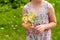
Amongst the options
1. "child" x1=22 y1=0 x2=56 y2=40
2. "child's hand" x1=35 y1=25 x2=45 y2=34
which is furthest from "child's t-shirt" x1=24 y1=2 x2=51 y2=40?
"child's hand" x1=35 y1=25 x2=45 y2=34

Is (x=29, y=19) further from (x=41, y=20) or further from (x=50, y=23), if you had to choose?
(x=50, y=23)

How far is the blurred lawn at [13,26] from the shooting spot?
202 inches

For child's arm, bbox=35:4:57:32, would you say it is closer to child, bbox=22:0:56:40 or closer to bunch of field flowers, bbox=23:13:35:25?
child, bbox=22:0:56:40

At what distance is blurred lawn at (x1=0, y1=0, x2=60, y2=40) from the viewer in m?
5.14

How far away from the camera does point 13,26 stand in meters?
5.47

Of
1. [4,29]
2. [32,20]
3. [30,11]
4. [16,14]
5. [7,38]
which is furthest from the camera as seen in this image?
[16,14]

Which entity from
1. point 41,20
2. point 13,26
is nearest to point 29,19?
point 41,20

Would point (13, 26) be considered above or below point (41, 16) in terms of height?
below

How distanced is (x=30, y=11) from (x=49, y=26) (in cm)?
32

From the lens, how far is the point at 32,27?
3.02 meters

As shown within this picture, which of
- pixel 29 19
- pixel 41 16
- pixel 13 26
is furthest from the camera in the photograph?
pixel 13 26

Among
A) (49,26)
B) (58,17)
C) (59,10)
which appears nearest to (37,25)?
(49,26)

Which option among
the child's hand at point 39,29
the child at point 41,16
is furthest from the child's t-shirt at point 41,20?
the child's hand at point 39,29

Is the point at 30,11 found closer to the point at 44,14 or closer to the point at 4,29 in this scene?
the point at 44,14
